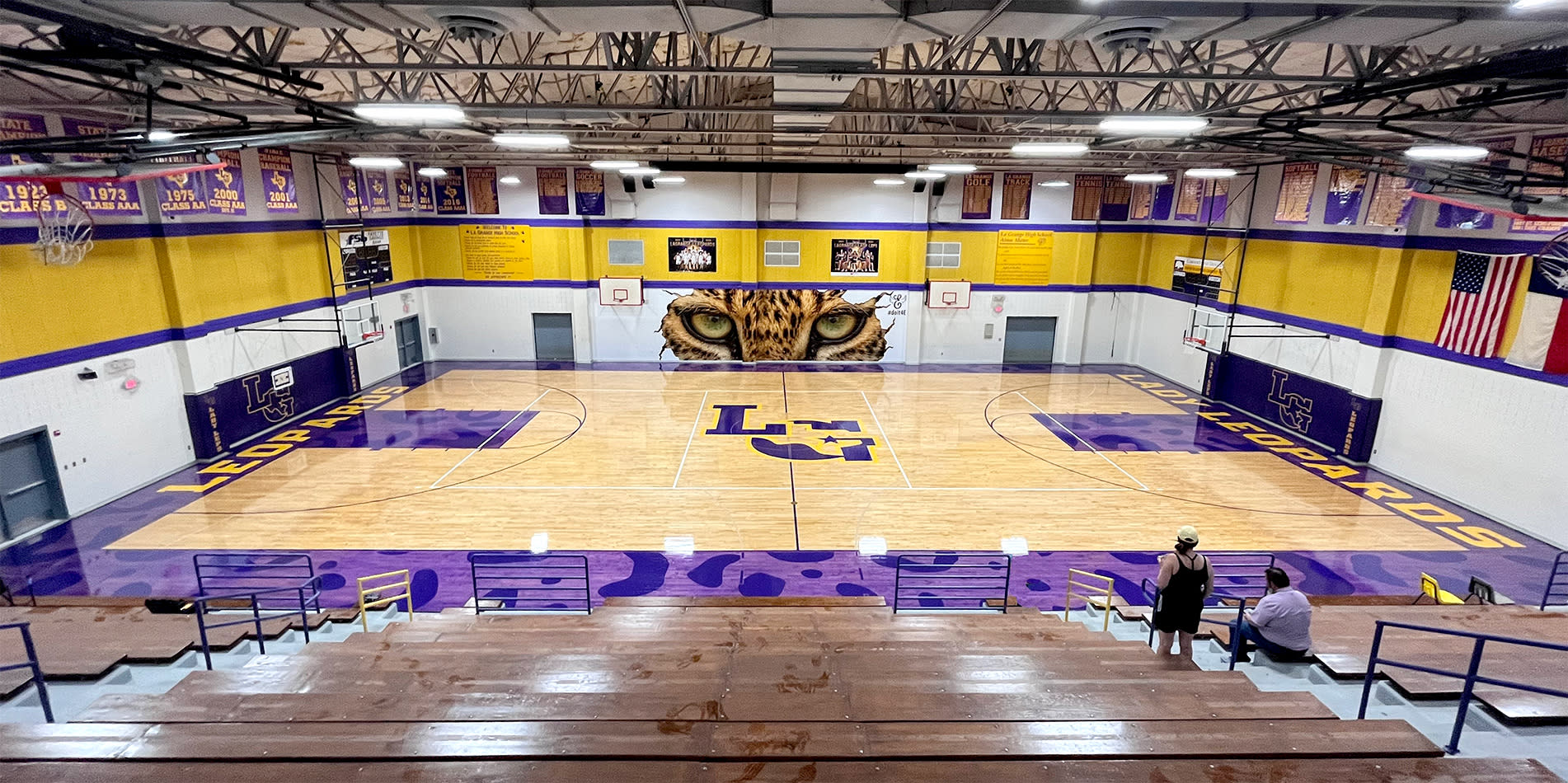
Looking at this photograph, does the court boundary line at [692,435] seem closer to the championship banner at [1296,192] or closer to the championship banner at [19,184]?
the championship banner at [19,184]

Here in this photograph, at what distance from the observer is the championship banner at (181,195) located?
13820 mm

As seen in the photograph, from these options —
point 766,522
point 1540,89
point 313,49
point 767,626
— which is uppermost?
point 313,49

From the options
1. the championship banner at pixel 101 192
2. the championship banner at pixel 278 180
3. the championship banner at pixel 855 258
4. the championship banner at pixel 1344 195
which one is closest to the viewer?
the championship banner at pixel 101 192

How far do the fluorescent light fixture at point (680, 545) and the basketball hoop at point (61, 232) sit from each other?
1065 centimetres

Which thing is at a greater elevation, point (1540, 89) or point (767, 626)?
point (1540, 89)

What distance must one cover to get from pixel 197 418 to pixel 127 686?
11.2 m

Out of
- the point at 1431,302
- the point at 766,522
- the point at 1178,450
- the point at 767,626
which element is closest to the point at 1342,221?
the point at 1431,302

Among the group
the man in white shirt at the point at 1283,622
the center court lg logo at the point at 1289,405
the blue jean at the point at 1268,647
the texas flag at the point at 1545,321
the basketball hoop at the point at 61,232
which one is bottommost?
the center court lg logo at the point at 1289,405

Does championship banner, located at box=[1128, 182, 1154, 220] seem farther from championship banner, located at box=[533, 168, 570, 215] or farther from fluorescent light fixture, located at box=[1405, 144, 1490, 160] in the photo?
championship banner, located at box=[533, 168, 570, 215]

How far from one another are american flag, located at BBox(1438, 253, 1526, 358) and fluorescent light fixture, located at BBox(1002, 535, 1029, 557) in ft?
32.2

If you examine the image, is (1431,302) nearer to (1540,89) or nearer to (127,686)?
(1540,89)

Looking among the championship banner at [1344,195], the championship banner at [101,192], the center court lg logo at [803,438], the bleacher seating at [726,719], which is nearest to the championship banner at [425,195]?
the championship banner at [101,192]

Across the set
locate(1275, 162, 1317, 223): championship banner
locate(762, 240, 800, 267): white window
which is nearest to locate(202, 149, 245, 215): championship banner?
locate(762, 240, 800, 267): white window

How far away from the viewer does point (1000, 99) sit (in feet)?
49.9
